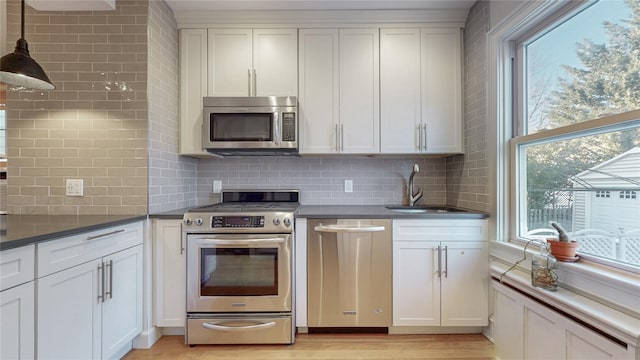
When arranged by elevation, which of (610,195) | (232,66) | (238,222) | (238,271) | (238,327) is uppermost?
(232,66)

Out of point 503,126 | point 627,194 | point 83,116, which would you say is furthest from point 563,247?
point 83,116

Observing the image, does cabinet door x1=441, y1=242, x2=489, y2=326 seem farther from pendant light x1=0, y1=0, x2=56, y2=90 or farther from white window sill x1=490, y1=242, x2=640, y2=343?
pendant light x1=0, y1=0, x2=56, y2=90

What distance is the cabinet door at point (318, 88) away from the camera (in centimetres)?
251

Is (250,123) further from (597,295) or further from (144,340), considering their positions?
(597,295)

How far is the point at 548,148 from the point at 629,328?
1.00 metres

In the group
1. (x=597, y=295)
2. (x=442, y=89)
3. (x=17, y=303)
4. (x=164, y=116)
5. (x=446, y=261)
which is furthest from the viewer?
(x=442, y=89)

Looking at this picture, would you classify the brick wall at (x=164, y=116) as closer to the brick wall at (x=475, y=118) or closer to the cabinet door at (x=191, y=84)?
the cabinet door at (x=191, y=84)

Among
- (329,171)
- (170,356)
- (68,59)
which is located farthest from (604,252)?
(68,59)

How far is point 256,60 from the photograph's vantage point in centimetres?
252

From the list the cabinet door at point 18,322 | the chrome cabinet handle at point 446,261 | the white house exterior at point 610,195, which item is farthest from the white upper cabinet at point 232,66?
the white house exterior at point 610,195

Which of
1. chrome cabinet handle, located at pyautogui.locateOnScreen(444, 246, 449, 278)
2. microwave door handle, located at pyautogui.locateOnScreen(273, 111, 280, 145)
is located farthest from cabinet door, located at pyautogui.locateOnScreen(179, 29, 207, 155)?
chrome cabinet handle, located at pyautogui.locateOnScreen(444, 246, 449, 278)

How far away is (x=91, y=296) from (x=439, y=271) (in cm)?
214

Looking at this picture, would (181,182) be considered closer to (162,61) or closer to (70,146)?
(70,146)

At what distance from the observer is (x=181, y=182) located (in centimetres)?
259
